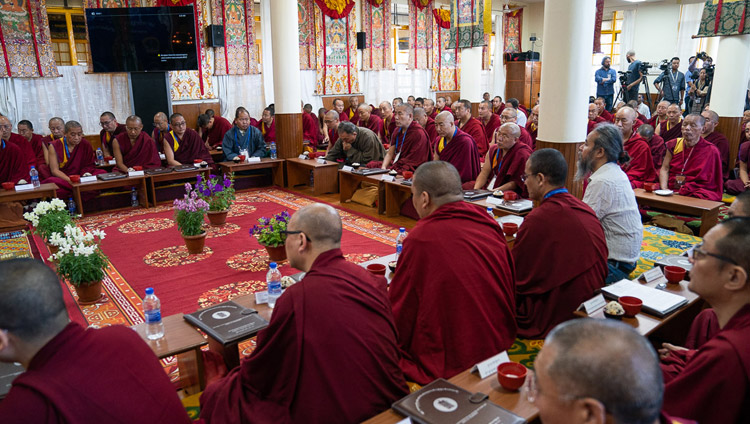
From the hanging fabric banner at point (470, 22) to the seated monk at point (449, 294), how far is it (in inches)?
373

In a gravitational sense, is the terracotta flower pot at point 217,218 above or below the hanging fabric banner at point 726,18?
below

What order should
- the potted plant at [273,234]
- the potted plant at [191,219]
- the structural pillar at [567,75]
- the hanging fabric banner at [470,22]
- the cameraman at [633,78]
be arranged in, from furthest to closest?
the cameraman at [633,78], the hanging fabric banner at [470,22], the potted plant at [191,219], the structural pillar at [567,75], the potted plant at [273,234]

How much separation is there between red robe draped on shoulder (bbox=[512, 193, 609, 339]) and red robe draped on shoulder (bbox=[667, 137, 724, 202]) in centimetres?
354

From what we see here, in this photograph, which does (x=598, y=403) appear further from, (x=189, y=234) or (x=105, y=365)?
(x=189, y=234)

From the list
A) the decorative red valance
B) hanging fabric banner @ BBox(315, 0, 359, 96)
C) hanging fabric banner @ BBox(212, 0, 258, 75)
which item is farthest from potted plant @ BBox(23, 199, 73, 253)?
the decorative red valance

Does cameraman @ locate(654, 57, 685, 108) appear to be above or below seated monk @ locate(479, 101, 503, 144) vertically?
above

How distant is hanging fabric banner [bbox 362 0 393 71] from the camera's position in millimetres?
13008

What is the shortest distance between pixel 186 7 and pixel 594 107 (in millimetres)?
7295

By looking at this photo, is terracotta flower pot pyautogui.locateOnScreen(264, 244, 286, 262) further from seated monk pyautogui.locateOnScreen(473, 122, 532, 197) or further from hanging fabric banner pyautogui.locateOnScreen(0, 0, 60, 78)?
hanging fabric banner pyautogui.locateOnScreen(0, 0, 60, 78)

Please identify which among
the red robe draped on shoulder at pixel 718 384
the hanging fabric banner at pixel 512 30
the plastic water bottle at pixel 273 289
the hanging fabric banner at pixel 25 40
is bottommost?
the plastic water bottle at pixel 273 289

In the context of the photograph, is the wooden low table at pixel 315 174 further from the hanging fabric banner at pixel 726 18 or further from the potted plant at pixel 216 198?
the hanging fabric banner at pixel 726 18

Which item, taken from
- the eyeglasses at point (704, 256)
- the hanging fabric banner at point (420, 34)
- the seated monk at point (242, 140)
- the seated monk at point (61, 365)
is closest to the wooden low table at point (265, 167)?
the seated monk at point (242, 140)

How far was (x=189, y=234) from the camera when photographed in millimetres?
5219

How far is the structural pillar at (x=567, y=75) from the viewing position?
500cm
